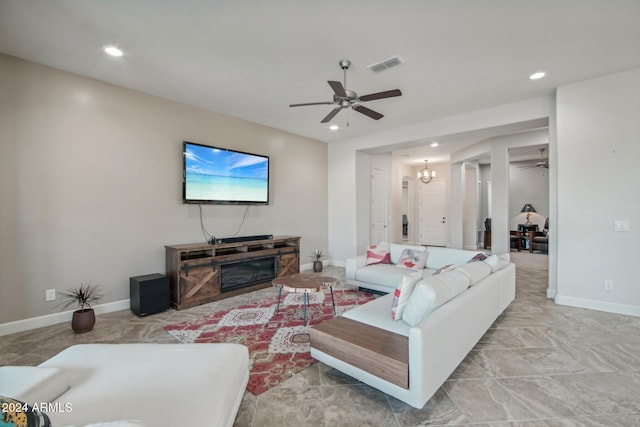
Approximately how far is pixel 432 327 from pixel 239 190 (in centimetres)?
382

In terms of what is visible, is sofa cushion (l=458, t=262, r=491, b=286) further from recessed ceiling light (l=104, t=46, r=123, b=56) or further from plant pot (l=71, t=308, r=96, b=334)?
recessed ceiling light (l=104, t=46, r=123, b=56)

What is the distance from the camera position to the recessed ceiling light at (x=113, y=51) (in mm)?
2787

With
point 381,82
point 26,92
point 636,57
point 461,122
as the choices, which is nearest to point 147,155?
point 26,92

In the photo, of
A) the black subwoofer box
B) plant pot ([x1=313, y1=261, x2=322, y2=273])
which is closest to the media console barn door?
the black subwoofer box

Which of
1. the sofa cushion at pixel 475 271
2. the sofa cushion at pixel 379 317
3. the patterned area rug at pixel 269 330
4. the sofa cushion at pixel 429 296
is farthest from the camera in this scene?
the sofa cushion at pixel 475 271

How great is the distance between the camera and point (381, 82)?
138 inches

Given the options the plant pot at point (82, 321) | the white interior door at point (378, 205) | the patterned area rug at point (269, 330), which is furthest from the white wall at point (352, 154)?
the plant pot at point (82, 321)

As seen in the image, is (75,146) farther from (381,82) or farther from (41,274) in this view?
(381,82)

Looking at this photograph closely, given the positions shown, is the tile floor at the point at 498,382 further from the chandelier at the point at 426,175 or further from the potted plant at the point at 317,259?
the chandelier at the point at 426,175

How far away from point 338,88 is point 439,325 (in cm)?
224

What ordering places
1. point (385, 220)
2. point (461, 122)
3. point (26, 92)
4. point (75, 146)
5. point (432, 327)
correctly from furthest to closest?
point (385, 220) < point (461, 122) < point (75, 146) < point (26, 92) < point (432, 327)

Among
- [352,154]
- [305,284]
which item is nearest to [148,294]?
[305,284]

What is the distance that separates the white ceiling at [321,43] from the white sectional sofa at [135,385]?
8.26 ft

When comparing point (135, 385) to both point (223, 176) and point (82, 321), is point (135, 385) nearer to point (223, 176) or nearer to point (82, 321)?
point (82, 321)
